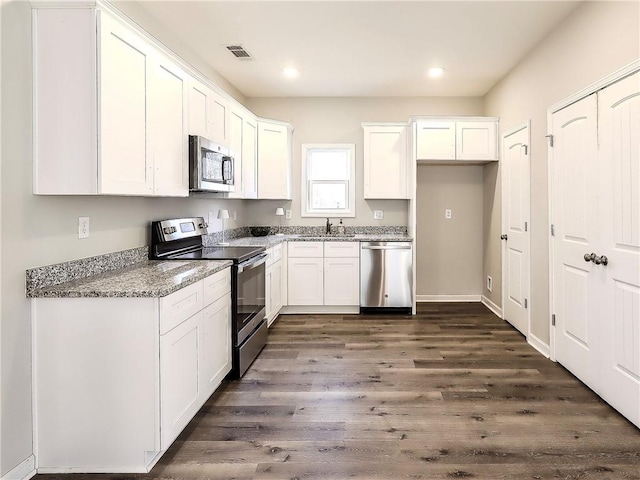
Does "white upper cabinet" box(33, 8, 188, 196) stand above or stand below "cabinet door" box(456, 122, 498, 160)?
below

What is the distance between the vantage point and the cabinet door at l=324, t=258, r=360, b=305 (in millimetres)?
4965

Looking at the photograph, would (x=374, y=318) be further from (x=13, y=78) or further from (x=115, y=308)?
(x=13, y=78)

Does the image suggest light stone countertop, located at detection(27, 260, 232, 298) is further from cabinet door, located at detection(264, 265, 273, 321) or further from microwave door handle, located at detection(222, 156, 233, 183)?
cabinet door, located at detection(264, 265, 273, 321)

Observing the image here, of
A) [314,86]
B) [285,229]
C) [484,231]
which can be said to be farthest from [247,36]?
[484,231]

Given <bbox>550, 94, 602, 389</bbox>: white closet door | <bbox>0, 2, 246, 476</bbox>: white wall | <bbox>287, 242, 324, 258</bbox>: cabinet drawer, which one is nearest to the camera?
<bbox>0, 2, 246, 476</bbox>: white wall

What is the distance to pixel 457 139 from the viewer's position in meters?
4.92

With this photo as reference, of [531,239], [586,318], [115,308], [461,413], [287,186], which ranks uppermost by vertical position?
[287,186]

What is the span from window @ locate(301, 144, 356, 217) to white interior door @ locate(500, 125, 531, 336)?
186 cm

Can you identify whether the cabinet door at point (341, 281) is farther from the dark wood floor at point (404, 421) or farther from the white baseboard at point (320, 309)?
the dark wood floor at point (404, 421)

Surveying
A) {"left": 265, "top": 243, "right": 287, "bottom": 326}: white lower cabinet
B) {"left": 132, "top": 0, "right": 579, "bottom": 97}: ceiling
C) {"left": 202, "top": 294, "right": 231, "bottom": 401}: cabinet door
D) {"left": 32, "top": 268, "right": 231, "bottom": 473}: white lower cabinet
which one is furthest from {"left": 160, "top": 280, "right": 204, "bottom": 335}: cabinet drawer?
{"left": 132, "top": 0, "right": 579, "bottom": 97}: ceiling

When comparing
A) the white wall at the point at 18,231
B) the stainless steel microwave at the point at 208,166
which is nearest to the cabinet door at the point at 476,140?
the stainless steel microwave at the point at 208,166

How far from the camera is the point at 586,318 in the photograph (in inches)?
116

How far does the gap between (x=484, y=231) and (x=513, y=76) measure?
6.30 ft

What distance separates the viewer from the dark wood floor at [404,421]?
202cm
